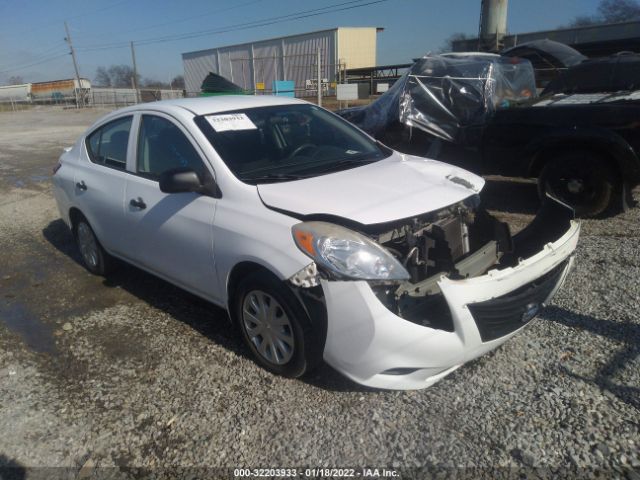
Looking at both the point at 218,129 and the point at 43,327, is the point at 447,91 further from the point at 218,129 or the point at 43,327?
the point at 43,327

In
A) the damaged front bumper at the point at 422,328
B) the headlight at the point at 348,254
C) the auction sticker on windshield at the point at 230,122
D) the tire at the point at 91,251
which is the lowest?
the tire at the point at 91,251

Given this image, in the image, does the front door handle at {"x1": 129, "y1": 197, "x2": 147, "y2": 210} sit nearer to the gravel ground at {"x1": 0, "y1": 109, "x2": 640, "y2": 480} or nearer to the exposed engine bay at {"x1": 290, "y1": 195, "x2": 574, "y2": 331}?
the gravel ground at {"x1": 0, "y1": 109, "x2": 640, "y2": 480}

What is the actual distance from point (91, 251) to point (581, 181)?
534cm

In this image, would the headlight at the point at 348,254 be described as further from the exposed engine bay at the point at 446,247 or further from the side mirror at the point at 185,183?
the side mirror at the point at 185,183

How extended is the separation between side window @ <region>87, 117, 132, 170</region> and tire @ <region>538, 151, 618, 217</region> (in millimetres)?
4416

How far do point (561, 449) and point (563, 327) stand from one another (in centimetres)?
124

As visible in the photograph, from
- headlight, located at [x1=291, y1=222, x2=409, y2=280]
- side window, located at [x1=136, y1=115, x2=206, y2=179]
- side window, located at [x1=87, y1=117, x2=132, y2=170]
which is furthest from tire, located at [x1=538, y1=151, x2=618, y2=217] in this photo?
side window, located at [x1=87, y1=117, x2=132, y2=170]

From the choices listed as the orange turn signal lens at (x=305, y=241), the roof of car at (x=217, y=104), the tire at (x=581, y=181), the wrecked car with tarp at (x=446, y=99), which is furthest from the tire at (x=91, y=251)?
the tire at (x=581, y=181)

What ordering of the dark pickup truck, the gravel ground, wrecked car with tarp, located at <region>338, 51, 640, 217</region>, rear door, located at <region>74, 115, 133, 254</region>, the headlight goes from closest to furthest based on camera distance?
1. the gravel ground
2. the headlight
3. rear door, located at <region>74, 115, 133, 254</region>
4. the dark pickup truck
5. wrecked car with tarp, located at <region>338, 51, 640, 217</region>

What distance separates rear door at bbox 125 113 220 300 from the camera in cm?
320

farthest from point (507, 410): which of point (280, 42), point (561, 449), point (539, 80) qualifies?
point (280, 42)

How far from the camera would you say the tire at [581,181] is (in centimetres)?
528

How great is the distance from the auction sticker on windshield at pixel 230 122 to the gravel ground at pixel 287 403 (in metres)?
1.48

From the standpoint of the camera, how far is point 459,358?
2.52 metres
